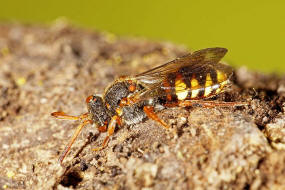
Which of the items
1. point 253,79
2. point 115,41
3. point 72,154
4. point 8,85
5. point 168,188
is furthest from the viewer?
point 115,41

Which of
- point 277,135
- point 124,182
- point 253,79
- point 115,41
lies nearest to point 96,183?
point 124,182

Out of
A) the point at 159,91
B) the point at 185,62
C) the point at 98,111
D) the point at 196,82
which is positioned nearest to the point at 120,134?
the point at 98,111

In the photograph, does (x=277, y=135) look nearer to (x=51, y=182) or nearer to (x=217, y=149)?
(x=217, y=149)

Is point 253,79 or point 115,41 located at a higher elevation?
point 115,41

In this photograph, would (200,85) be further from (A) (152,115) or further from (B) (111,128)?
→ (B) (111,128)

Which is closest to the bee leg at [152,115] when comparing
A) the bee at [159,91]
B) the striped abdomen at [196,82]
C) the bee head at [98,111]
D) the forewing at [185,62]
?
the bee at [159,91]

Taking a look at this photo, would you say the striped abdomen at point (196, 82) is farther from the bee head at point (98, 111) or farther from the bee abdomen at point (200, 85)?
the bee head at point (98, 111)
